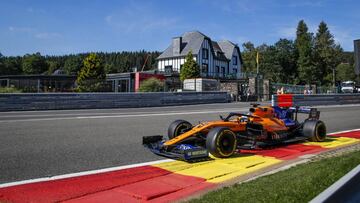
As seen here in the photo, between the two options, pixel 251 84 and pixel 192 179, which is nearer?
pixel 192 179

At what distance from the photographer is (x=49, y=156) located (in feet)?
27.6

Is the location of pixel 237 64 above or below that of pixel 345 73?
above

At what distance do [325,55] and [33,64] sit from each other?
97.3 meters

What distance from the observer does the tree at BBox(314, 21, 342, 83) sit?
266 ft

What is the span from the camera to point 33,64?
143250 mm

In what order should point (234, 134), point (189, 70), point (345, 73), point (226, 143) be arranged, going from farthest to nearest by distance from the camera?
point (345, 73) < point (189, 70) < point (234, 134) < point (226, 143)

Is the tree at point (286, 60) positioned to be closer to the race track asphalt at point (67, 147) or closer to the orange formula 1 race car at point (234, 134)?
the race track asphalt at point (67, 147)

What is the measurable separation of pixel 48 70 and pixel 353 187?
6131 inches

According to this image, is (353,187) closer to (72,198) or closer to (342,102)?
(72,198)

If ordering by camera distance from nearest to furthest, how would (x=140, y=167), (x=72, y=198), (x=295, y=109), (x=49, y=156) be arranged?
(x=72, y=198), (x=140, y=167), (x=49, y=156), (x=295, y=109)

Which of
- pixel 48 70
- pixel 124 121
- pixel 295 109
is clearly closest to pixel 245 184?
pixel 295 109

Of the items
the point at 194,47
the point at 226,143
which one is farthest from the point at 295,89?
the point at 226,143

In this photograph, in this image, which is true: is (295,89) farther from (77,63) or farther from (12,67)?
(12,67)

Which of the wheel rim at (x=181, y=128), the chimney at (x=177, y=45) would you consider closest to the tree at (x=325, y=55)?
the chimney at (x=177, y=45)
